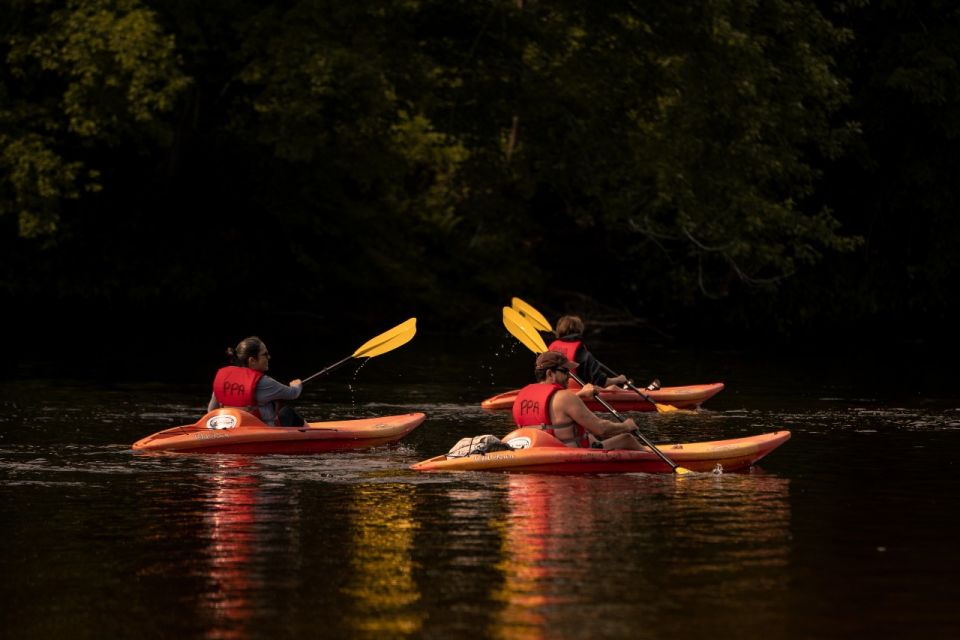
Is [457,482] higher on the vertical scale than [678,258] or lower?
lower

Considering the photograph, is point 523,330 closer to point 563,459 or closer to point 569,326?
point 569,326

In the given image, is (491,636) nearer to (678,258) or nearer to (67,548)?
(67,548)

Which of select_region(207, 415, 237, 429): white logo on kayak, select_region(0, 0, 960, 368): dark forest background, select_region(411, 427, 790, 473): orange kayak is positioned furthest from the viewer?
select_region(0, 0, 960, 368): dark forest background

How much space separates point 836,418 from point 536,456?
23.2ft

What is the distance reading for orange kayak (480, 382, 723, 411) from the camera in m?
21.3

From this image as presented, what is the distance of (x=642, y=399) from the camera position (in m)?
21.8

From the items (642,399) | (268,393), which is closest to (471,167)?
(642,399)

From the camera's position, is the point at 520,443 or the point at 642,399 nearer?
the point at 520,443

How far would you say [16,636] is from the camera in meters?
8.48

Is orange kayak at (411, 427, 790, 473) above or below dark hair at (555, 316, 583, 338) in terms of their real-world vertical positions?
below

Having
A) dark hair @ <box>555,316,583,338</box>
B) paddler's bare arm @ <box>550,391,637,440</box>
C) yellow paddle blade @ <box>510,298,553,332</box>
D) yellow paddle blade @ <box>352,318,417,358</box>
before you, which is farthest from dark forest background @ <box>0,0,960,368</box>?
paddler's bare arm @ <box>550,391,637,440</box>

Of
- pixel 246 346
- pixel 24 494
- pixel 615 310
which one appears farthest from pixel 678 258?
pixel 24 494

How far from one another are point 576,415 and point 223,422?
3.37 metres

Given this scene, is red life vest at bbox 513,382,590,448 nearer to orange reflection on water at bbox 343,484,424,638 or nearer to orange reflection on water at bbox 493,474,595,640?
orange reflection on water at bbox 493,474,595,640
